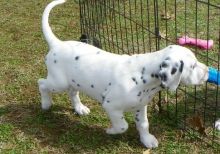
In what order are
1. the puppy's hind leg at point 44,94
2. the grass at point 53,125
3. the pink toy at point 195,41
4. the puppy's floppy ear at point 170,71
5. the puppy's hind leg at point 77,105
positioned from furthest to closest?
1. the pink toy at point 195,41
2. the puppy's hind leg at point 77,105
3. the puppy's hind leg at point 44,94
4. the grass at point 53,125
5. the puppy's floppy ear at point 170,71

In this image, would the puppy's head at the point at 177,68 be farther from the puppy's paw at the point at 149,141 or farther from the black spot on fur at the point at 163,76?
the puppy's paw at the point at 149,141

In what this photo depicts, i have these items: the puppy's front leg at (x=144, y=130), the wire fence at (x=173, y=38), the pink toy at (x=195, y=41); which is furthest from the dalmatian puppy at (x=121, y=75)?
the pink toy at (x=195, y=41)

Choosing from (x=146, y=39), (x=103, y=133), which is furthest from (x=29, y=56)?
(x=103, y=133)

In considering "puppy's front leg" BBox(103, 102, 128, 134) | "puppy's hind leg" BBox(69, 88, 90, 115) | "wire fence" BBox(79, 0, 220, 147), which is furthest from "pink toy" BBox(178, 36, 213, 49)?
"puppy's front leg" BBox(103, 102, 128, 134)

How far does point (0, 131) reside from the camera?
3.97m

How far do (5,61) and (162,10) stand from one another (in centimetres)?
241

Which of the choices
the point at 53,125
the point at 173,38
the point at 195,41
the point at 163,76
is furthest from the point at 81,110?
the point at 173,38

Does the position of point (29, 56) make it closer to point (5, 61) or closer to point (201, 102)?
point (5, 61)

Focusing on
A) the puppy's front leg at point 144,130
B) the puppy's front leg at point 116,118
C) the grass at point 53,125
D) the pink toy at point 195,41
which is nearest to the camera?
the puppy's front leg at point 116,118

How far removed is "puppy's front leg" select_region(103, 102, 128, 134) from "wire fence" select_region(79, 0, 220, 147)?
618 millimetres

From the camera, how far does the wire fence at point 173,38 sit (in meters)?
3.89

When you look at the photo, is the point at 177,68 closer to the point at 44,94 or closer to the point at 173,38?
the point at 44,94

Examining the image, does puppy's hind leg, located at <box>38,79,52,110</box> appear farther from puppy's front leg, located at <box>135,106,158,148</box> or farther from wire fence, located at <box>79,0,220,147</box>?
wire fence, located at <box>79,0,220,147</box>

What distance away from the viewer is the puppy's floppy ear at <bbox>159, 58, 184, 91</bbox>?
306 cm
